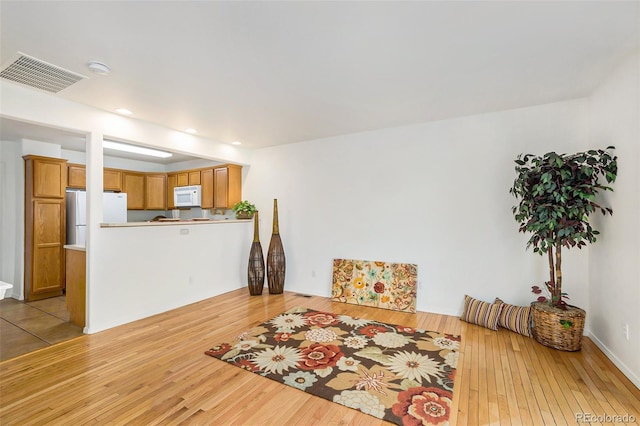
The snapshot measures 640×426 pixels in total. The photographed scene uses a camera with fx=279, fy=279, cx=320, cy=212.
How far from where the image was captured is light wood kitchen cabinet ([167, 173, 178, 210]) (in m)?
6.22

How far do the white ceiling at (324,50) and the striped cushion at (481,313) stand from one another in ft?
7.78

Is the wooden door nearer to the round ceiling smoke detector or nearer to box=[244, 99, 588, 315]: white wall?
the round ceiling smoke detector

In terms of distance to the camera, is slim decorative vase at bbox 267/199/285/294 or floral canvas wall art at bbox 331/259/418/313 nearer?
floral canvas wall art at bbox 331/259/418/313

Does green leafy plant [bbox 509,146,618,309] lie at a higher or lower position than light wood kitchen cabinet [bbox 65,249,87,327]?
higher

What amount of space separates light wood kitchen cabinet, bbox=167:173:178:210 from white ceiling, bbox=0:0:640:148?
10.1ft

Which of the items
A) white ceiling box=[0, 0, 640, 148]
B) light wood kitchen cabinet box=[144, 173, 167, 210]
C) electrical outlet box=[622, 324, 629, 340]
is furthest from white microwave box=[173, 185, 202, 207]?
electrical outlet box=[622, 324, 629, 340]

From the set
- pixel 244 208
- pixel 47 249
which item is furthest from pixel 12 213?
pixel 244 208

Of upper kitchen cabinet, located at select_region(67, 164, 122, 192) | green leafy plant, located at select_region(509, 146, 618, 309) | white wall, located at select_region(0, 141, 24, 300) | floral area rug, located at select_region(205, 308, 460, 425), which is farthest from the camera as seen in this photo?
upper kitchen cabinet, located at select_region(67, 164, 122, 192)

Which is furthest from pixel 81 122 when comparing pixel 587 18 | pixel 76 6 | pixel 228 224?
pixel 587 18

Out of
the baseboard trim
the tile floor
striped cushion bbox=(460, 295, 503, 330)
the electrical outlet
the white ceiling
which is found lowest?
the tile floor

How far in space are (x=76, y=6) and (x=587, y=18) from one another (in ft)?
10.6

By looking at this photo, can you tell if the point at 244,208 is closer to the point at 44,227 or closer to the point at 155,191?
the point at 155,191

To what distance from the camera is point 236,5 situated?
169cm

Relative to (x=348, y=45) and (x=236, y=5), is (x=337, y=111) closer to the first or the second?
(x=348, y=45)
